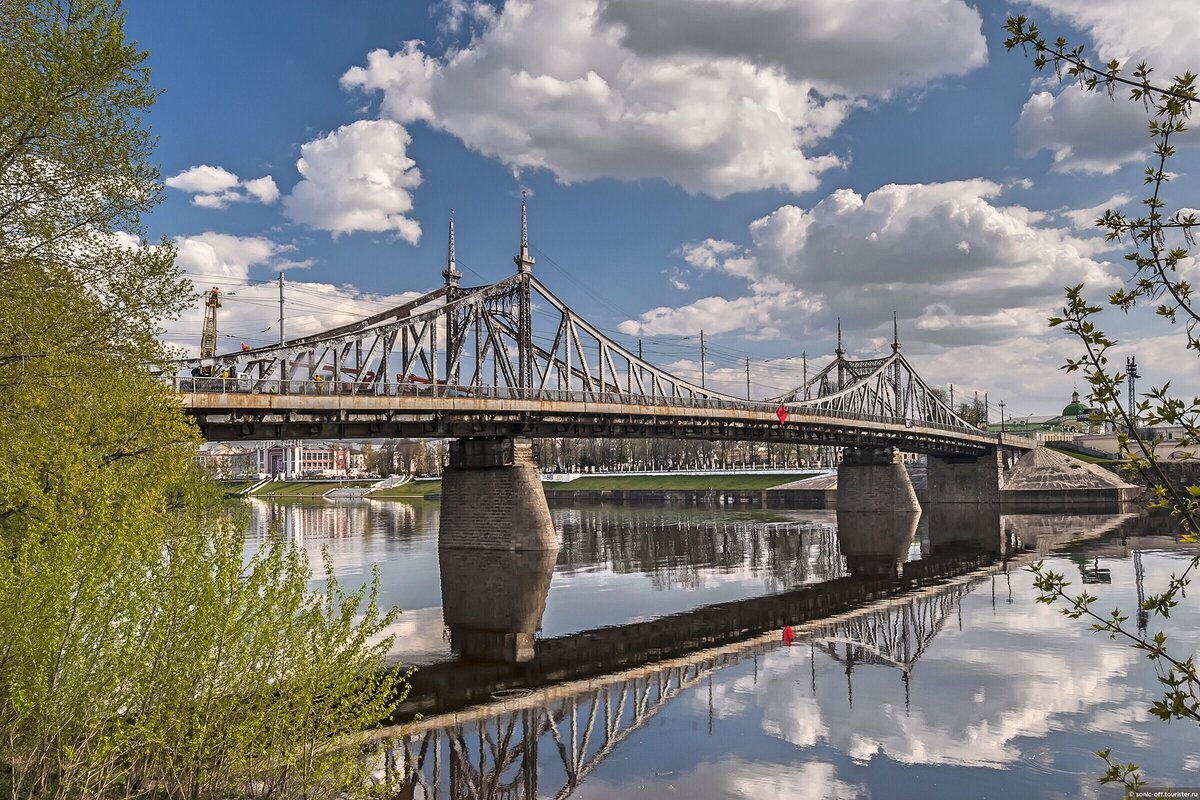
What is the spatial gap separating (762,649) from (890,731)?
8.10 metres

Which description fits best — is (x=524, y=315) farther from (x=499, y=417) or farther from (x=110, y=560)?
(x=110, y=560)

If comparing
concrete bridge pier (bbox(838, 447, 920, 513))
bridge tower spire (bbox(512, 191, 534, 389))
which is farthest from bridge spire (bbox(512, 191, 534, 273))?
concrete bridge pier (bbox(838, 447, 920, 513))

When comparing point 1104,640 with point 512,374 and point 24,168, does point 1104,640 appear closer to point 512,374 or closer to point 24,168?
point 24,168

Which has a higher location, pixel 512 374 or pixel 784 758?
pixel 512 374

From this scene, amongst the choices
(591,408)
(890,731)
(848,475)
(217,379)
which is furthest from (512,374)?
(890,731)

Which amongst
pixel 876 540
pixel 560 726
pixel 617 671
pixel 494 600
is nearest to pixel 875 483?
pixel 876 540

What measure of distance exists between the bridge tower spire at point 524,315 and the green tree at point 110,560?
44119 millimetres

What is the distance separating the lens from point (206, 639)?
35.2ft

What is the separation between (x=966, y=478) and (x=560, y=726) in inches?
3990

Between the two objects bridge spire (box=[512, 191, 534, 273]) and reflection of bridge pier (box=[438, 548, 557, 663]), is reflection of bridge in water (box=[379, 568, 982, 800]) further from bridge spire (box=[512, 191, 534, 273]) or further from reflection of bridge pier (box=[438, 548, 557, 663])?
bridge spire (box=[512, 191, 534, 273])

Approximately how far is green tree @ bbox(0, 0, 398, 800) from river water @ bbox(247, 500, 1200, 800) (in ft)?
6.00

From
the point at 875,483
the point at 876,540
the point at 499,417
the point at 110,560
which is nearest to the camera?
the point at 110,560

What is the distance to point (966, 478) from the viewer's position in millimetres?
108375

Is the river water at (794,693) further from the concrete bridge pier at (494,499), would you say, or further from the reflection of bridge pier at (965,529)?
the reflection of bridge pier at (965,529)
